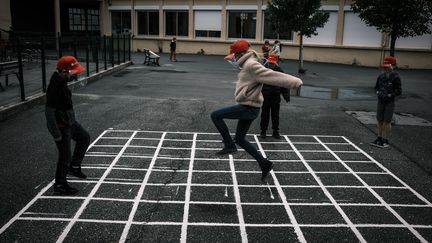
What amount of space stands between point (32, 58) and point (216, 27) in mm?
24460

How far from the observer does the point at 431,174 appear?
25.2ft

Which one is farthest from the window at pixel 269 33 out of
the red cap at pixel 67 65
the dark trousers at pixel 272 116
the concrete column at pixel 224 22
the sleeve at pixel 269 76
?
the red cap at pixel 67 65

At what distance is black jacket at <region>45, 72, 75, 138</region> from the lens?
582cm

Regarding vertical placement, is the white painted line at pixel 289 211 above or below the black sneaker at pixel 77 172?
below

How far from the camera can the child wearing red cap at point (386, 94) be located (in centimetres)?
910

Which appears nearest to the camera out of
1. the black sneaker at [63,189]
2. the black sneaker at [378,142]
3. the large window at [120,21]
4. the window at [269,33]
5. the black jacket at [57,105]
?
the black jacket at [57,105]

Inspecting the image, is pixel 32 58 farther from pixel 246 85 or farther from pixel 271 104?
pixel 246 85

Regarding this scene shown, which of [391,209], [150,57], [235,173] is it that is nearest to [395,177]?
[391,209]

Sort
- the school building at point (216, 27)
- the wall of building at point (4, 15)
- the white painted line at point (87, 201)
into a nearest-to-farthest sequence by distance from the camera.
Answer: the white painted line at point (87, 201)
the wall of building at point (4, 15)
the school building at point (216, 27)

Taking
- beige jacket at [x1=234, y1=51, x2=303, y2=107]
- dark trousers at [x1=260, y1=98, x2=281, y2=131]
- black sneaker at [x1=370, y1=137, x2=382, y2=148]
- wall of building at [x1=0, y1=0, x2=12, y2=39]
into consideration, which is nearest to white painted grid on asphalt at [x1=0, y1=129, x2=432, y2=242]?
dark trousers at [x1=260, y1=98, x2=281, y2=131]

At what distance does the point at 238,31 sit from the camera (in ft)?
118

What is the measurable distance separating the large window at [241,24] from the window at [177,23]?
4204 millimetres

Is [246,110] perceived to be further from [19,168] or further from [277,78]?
[19,168]

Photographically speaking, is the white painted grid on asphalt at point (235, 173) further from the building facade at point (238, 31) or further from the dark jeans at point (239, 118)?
the building facade at point (238, 31)
